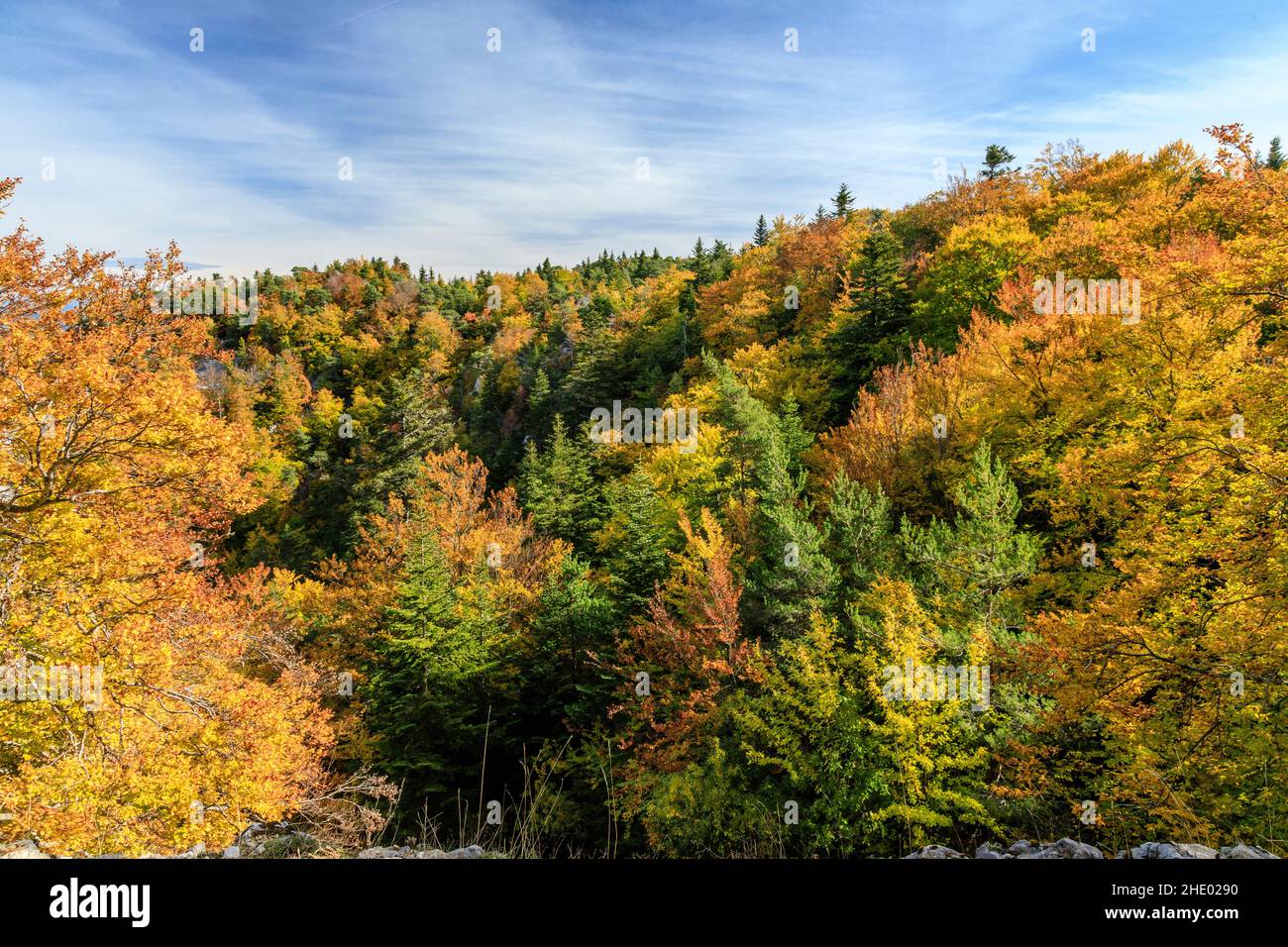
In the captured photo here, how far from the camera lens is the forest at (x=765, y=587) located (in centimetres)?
949

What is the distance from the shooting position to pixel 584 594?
82.2 feet

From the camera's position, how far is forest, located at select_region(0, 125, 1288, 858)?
949 cm

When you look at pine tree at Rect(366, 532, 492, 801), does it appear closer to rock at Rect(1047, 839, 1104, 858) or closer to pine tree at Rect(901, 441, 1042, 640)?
pine tree at Rect(901, 441, 1042, 640)

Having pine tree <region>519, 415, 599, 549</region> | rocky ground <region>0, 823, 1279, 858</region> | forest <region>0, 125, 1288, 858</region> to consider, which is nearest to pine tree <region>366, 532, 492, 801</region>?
forest <region>0, 125, 1288, 858</region>

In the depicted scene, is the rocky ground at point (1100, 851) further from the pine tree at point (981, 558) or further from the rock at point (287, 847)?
the pine tree at point (981, 558)

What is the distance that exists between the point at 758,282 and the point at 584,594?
39393 millimetres

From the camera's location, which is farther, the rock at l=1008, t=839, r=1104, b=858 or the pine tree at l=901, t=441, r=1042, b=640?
the pine tree at l=901, t=441, r=1042, b=640

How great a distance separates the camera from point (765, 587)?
21.2 metres

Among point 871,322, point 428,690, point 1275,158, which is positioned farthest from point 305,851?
point 1275,158

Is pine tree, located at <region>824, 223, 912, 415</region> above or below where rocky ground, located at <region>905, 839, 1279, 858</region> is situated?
above

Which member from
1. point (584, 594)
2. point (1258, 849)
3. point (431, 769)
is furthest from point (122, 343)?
point (431, 769)

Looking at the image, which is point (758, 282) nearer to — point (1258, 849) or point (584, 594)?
point (584, 594)

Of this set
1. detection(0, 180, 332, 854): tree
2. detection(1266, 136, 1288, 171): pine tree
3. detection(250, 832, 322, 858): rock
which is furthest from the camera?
detection(1266, 136, 1288, 171): pine tree

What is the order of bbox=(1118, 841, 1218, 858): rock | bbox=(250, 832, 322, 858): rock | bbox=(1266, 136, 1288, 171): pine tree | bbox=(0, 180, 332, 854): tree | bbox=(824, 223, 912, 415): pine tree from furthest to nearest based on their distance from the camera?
bbox=(1266, 136, 1288, 171): pine tree → bbox=(824, 223, 912, 415): pine tree → bbox=(0, 180, 332, 854): tree → bbox=(250, 832, 322, 858): rock → bbox=(1118, 841, 1218, 858): rock
